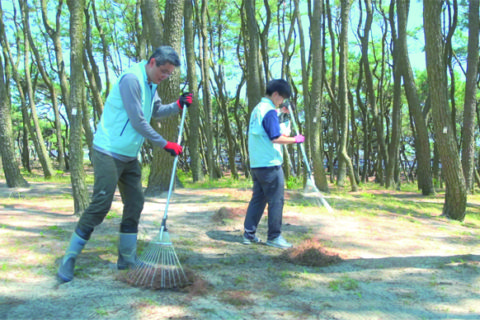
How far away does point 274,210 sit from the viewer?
459 cm

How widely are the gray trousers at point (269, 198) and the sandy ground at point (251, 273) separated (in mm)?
245

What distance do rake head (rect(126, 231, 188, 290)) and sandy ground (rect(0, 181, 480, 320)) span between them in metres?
0.09

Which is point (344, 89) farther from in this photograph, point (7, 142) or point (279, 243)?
point (7, 142)

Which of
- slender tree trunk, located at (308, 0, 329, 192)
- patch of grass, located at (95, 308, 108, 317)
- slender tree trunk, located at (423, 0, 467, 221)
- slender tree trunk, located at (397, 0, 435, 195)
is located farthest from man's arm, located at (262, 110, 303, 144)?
A: slender tree trunk, located at (397, 0, 435, 195)

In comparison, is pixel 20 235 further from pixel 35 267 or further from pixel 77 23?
pixel 77 23

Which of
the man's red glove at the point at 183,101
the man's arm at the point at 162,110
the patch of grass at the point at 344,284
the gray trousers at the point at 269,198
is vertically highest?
the man's red glove at the point at 183,101

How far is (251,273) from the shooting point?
150 inches

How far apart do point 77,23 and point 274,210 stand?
3635 millimetres

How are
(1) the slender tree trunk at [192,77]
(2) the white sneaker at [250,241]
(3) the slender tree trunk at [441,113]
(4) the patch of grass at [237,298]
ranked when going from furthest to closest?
1. (1) the slender tree trunk at [192,77]
2. (3) the slender tree trunk at [441,113]
3. (2) the white sneaker at [250,241]
4. (4) the patch of grass at [237,298]

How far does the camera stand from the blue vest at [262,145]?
4.52 metres

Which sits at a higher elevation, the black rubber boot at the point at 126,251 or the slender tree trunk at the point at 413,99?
the slender tree trunk at the point at 413,99

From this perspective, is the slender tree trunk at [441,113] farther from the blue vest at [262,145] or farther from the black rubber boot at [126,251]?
the black rubber boot at [126,251]

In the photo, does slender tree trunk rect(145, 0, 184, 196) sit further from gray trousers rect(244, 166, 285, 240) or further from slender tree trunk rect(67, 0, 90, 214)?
gray trousers rect(244, 166, 285, 240)

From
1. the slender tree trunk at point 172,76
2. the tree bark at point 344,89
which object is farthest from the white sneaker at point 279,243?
the tree bark at point 344,89
